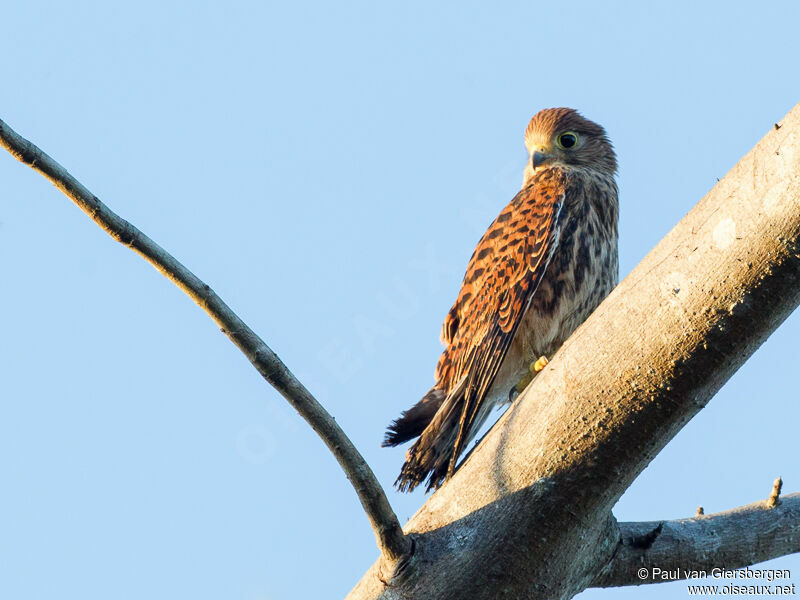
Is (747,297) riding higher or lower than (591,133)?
lower

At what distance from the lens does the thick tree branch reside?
104 inches

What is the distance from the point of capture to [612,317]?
276 centimetres

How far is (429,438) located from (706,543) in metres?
1.20

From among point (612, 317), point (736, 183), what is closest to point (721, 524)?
point (612, 317)

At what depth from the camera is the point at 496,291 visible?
4.79 m

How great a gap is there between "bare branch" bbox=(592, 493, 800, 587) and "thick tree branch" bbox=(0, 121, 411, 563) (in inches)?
39.6

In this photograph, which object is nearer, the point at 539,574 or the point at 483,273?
the point at 539,574

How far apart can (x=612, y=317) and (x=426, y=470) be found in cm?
147

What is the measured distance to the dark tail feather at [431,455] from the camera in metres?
3.96

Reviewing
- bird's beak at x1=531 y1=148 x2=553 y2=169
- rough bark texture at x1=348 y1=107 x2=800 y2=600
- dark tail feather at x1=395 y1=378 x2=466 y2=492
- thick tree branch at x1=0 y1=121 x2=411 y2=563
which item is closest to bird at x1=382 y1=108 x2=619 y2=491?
dark tail feather at x1=395 y1=378 x2=466 y2=492

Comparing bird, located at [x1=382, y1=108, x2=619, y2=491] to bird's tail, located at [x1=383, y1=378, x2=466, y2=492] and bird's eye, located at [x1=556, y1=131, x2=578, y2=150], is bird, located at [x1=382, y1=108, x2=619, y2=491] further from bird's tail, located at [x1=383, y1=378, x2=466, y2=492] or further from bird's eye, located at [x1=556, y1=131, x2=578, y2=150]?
bird's eye, located at [x1=556, y1=131, x2=578, y2=150]

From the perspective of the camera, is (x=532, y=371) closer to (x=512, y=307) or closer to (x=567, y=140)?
(x=512, y=307)

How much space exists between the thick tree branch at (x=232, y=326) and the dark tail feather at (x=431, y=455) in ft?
3.51

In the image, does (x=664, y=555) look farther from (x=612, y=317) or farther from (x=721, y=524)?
(x=612, y=317)
